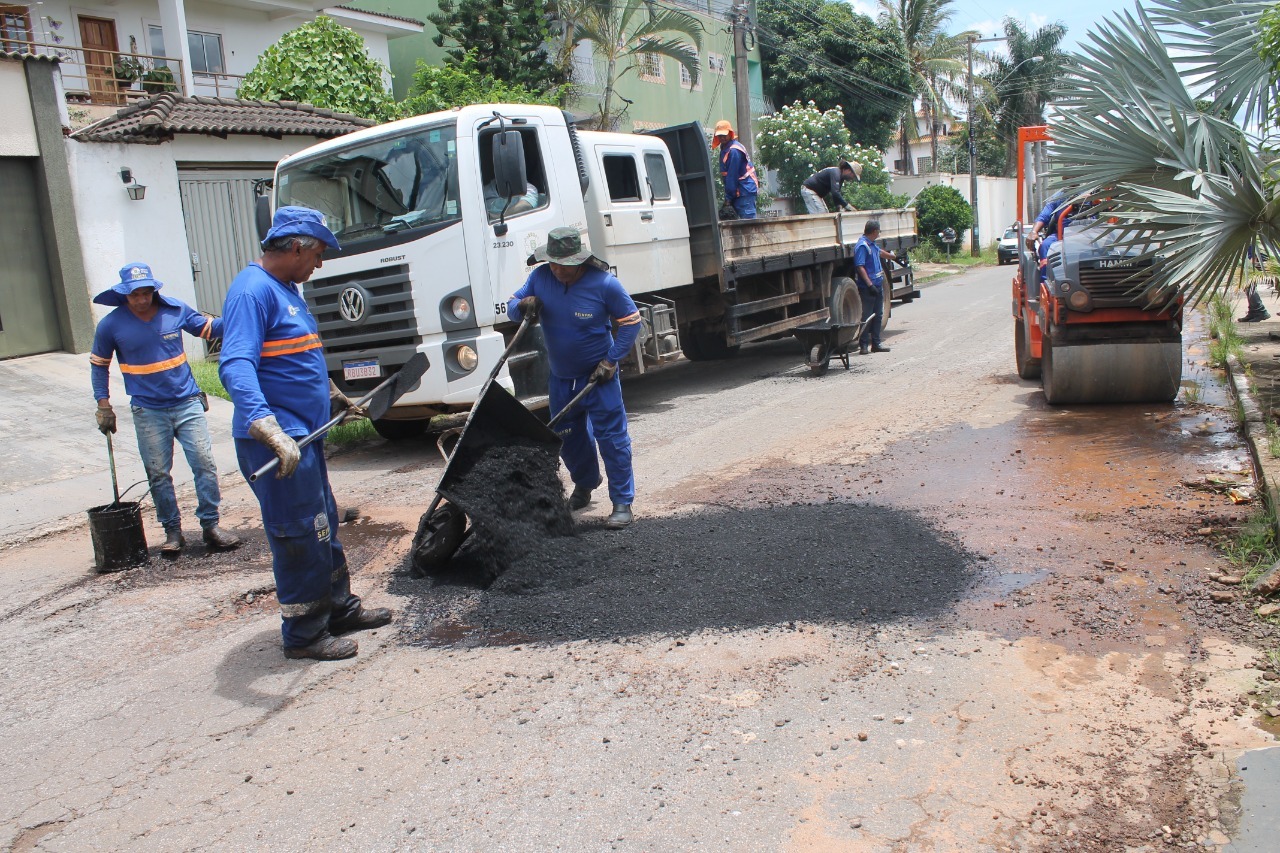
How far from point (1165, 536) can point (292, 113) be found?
13.7 meters

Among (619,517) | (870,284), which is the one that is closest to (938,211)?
(870,284)

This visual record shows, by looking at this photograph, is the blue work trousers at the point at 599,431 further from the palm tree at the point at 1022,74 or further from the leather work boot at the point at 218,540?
the palm tree at the point at 1022,74

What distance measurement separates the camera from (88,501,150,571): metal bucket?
6.04 meters

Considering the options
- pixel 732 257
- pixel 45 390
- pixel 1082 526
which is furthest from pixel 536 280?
pixel 45 390

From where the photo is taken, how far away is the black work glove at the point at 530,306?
616 centimetres

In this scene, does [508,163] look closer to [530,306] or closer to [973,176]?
[530,306]

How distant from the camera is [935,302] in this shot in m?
20.4

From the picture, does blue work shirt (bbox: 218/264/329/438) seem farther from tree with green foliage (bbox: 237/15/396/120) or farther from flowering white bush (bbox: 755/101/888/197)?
flowering white bush (bbox: 755/101/888/197)

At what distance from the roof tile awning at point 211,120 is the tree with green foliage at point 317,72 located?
885 mm

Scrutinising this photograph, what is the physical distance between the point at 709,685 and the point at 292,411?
2.12m

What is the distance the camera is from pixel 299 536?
4.40 metres

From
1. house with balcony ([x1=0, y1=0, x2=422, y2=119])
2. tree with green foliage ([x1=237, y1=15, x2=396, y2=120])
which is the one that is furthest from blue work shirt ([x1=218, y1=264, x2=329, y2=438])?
tree with green foliage ([x1=237, y1=15, x2=396, y2=120])

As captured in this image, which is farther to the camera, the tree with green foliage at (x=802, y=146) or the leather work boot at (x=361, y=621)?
the tree with green foliage at (x=802, y=146)

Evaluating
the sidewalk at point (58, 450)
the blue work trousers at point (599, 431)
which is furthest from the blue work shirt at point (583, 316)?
the sidewalk at point (58, 450)
